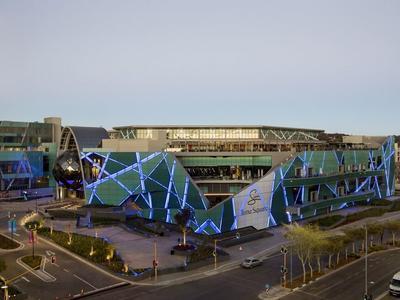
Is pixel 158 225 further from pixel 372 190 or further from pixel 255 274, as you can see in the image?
pixel 372 190

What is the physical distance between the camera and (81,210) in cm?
7406

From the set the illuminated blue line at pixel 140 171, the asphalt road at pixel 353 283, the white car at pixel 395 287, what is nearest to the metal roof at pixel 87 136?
the illuminated blue line at pixel 140 171

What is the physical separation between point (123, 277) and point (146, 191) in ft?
104

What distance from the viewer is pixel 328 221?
75.2 meters

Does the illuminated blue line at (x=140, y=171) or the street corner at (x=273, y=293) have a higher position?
the illuminated blue line at (x=140, y=171)

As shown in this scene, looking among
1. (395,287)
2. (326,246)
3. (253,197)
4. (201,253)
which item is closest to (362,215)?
(253,197)

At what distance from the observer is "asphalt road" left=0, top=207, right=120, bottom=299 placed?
38.5 metres

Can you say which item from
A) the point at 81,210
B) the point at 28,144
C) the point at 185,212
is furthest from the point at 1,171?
the point at 185,212

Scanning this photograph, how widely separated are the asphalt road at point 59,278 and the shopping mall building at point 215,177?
2394 cm

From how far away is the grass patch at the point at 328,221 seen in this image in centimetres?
7400

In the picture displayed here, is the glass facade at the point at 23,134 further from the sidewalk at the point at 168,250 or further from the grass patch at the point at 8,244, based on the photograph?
the grass patch at the point at 8,244

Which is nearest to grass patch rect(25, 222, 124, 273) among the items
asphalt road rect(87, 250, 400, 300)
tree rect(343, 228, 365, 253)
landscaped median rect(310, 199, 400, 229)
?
asphalt road rect(87, 250, 400, 300)

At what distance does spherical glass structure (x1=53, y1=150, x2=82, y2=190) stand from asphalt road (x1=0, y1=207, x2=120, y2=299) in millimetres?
39601

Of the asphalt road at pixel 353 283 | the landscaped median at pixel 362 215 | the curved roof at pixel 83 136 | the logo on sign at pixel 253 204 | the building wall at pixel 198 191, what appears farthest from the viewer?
the curved roof at pixel 83 136
